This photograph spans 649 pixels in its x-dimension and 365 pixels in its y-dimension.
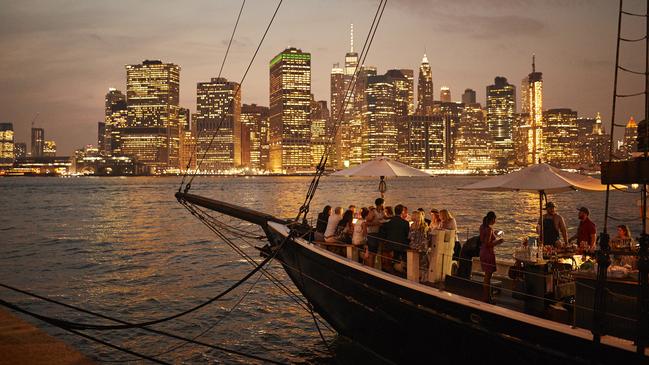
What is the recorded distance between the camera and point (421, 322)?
24.4ft

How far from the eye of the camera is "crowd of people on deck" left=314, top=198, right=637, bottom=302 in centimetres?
828

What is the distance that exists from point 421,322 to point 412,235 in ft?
6.45

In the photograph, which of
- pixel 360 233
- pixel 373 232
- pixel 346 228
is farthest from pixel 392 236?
pixel 346 228

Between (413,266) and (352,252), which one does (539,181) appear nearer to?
(413,266)

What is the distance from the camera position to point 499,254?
88.4ft

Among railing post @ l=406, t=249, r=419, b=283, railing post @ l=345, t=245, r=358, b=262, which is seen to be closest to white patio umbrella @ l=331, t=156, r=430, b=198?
railing post @ l=345, t=245, r=358, b=262

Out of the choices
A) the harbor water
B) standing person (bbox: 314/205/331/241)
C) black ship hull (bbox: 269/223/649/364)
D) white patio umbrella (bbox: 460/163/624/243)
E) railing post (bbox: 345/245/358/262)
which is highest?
white patio umbrella (bbox: 460/163/624/243)

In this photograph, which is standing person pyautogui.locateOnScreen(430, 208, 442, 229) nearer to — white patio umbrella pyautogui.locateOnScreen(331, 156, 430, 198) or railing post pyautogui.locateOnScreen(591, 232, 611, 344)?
white patio umbrella pyautogui.locateOnScreen(331, 156, 430, 198)

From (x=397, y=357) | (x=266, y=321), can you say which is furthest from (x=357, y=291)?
(x=266, y=321)

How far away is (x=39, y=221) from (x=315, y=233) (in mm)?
45564

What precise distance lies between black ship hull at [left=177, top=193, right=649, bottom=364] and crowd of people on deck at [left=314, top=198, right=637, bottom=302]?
0.50m

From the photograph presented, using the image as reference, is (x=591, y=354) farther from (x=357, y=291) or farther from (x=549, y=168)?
→ (x=549, y=168)

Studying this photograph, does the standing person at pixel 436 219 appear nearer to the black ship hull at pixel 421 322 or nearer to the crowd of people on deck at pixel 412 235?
the crowd of people on deck at pixel 412 235

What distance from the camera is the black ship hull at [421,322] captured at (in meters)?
5.59
